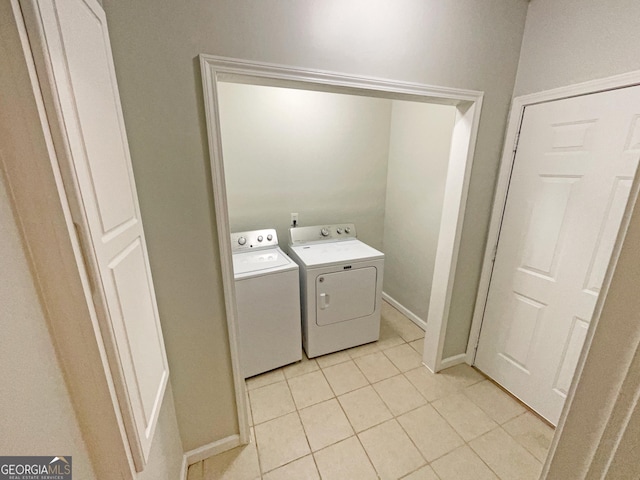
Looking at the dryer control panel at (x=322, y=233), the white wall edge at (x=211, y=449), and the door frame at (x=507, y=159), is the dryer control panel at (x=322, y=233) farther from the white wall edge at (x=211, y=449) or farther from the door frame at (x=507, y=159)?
the white wall edge at (x=211, y=449)

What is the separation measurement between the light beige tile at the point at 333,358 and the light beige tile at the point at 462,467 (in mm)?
942

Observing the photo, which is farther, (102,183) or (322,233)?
(322,233)

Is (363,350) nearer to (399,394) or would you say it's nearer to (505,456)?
(399,394)

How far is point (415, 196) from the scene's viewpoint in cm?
262

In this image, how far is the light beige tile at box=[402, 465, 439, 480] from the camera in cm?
136

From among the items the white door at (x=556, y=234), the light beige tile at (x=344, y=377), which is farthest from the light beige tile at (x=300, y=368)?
the white door at (x=556, y=234)

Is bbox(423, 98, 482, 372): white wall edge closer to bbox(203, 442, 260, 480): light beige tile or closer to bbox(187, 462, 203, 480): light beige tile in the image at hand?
bbox(203, 442, 260, 480): light beige tile

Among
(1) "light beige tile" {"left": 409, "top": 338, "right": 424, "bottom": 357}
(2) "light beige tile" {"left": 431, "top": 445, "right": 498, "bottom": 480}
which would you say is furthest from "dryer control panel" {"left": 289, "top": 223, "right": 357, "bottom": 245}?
(2) "light beige tile" {"left": 431, "top": 445, "right": 498, "bottom": 480}

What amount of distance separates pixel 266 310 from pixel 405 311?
171cm

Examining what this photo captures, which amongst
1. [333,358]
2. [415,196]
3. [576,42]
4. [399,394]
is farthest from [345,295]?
[576,42]

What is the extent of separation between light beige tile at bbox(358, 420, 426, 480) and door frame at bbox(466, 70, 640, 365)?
0.97 metres

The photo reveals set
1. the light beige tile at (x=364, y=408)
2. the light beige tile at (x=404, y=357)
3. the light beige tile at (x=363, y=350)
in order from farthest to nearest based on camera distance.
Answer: the light beige tile at (x=363, y=350) < the light beige tile at (x=404, y=357) < the light beige tile at (x=364, y=408)

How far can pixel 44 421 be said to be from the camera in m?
0.53

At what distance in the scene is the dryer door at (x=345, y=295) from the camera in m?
2.10
